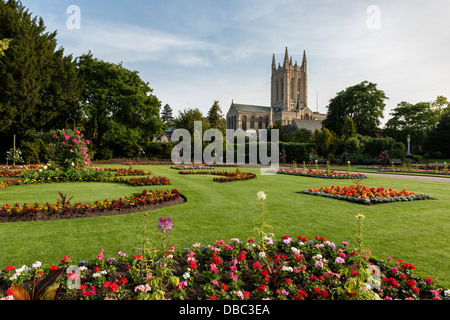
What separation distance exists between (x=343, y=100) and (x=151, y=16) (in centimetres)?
4671

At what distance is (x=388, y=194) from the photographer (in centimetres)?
793

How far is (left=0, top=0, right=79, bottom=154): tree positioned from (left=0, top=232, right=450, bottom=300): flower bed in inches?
882

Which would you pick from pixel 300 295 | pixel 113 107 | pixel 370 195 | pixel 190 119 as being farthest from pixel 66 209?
pixel 190 119

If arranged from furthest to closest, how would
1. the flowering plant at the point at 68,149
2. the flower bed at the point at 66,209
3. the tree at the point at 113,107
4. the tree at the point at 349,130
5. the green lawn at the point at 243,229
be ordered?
the tree at the point at 349,130 < the tree at the point at 113,107 < the flowering plant at the point at 68,149 < the flower bed at the point at 66,209 < the green lawn at the point at 243,229

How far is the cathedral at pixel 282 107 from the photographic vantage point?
3196 inches

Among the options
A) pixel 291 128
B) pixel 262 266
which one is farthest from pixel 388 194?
pixel 291 128

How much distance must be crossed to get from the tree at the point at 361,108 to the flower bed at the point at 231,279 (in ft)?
147

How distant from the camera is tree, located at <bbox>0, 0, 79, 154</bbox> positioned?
1922cm

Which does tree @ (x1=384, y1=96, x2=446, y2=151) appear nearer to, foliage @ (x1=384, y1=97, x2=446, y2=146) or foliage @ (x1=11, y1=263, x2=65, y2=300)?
foliage @ (x1=384, y1=97, x2=446, y2=146)

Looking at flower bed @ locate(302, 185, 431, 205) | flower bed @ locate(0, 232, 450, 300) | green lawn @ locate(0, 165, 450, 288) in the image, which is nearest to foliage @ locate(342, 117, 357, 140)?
flower bed @ locate(302, 185, 431, 205)

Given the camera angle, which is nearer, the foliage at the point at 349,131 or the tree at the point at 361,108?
the foliage at the point at 349,131

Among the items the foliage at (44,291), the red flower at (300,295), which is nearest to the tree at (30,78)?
the foliage at (44,291)

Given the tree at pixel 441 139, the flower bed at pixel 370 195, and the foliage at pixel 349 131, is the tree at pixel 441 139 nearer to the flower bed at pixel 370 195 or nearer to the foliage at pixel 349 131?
the foliage at pixel 349 131
